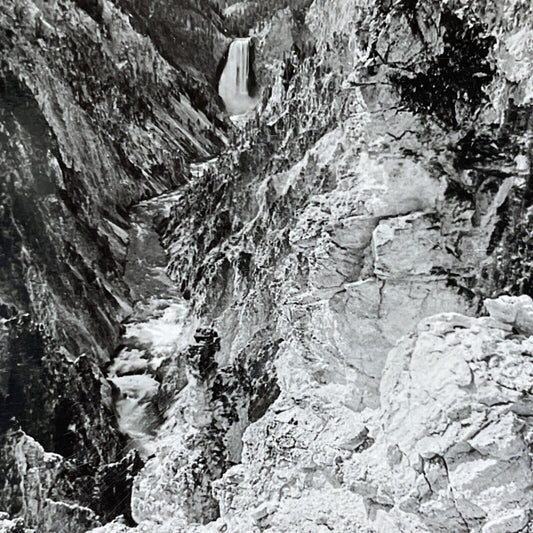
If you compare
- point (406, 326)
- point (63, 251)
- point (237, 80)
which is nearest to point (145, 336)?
point (63, 251)

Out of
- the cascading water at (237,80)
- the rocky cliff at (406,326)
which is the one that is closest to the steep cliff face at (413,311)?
the rocky cliff at (406,326)

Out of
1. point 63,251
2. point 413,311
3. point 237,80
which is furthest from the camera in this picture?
point 237,80

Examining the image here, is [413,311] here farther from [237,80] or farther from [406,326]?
[237,80]

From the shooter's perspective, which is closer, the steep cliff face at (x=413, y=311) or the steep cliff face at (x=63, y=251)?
the steep cliff face at (x=413, y=311)

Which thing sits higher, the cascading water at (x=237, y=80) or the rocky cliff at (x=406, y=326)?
the cascading water at (x=237, y=80)

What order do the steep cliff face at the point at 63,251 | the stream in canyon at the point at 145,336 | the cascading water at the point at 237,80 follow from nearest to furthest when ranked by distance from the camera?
the steep cliff face at the point at 63,251 < the stream in canyon at the point at 145,336 < the cascading water at the point at 237,80

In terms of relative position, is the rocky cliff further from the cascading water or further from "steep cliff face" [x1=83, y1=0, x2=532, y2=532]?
the cascading water

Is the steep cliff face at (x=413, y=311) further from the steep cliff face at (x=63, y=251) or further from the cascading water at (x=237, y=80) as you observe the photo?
the cascading water at (x=237, y=80)
